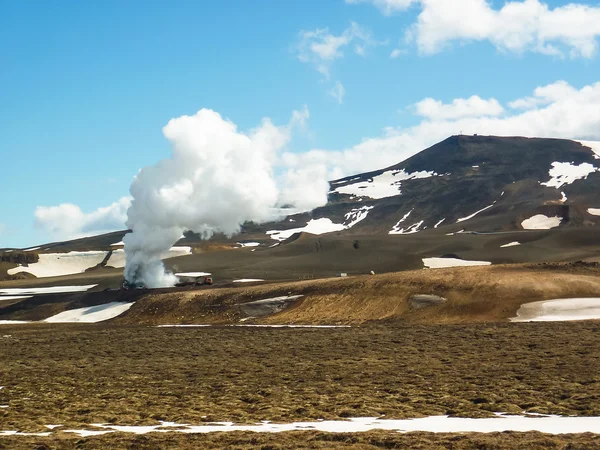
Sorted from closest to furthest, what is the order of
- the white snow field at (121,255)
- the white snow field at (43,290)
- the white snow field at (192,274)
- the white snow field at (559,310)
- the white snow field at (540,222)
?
1. the white snow field at (559,310)
2. the white snow field at (43,290)
3. the white snow field at (192,274)
4. the white snow field at (121,255)
5. the white snow field at (540,222)

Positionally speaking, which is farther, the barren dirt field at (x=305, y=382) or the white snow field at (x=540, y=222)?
the white snow field at (x=540, y=222)

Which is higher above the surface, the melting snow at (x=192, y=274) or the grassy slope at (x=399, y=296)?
the melting snow at (x=192, y=274)

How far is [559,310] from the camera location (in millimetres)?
56219

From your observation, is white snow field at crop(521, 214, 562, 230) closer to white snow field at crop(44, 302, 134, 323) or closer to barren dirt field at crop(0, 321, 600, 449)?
white snow field at crop(44, 302, 134, 323)

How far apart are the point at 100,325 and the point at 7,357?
86.7 feet

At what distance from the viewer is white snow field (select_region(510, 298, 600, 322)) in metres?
54.3

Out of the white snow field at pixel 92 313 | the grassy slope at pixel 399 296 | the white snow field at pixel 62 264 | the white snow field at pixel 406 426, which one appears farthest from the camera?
the white snow field at pixel 62 264

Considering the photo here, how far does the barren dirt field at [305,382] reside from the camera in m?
19.0

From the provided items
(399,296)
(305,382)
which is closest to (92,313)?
(399,296)

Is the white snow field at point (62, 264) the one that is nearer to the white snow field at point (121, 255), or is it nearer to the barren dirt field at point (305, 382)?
the white snow field at point (121, 255)

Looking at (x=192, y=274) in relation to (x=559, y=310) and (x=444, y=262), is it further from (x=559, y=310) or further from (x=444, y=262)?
(x=559, y=310)

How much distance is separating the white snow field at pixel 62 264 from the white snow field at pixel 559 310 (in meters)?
136

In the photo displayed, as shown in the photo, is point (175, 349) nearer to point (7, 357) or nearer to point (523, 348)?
point (7, 357)

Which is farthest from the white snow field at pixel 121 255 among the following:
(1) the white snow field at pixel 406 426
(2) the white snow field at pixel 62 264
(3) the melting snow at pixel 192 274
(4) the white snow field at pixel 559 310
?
(1) the white snow field at pixel 406 426
